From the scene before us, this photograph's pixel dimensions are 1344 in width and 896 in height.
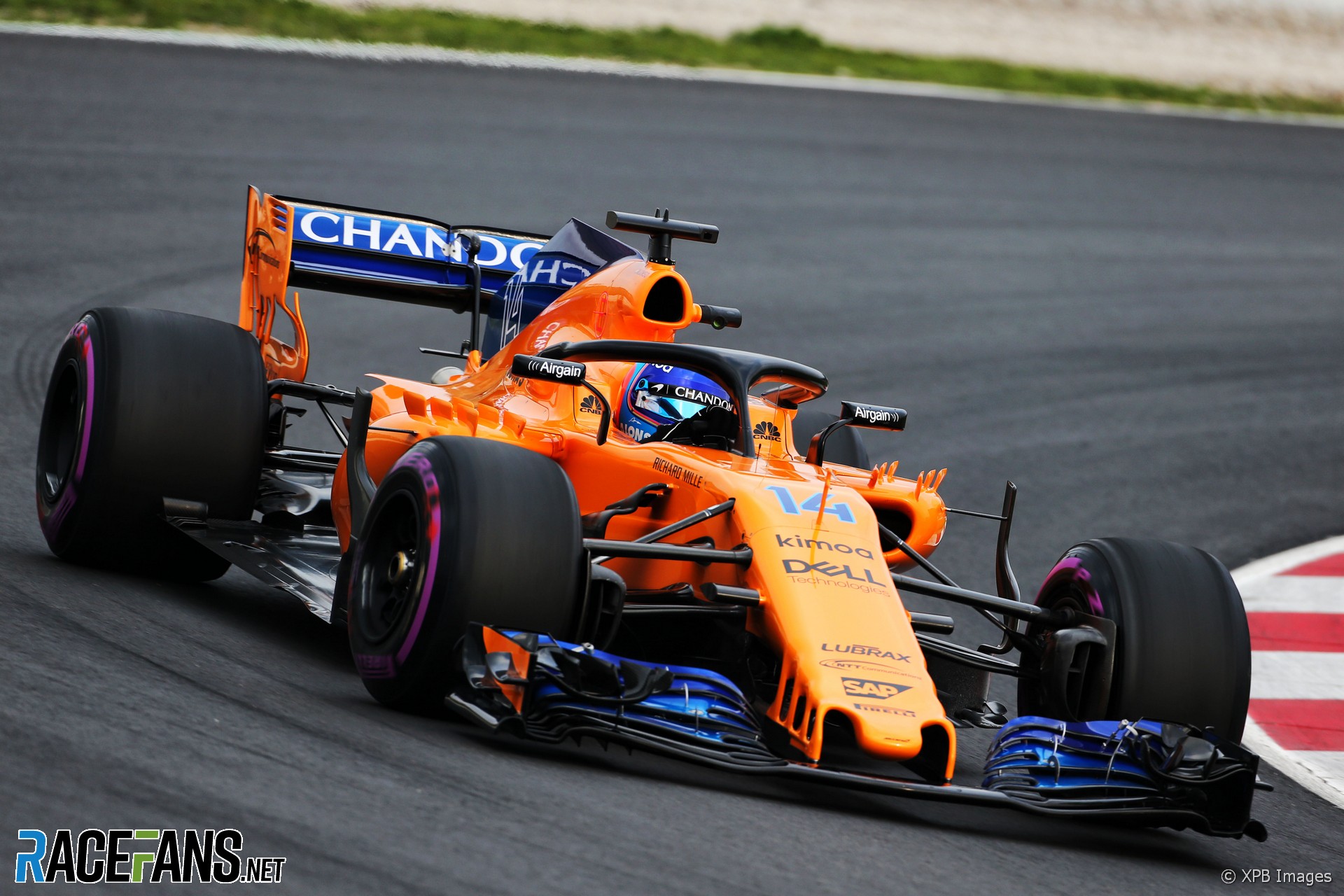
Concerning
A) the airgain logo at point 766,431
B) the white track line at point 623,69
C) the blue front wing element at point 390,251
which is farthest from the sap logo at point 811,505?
the white track line at point 623,69

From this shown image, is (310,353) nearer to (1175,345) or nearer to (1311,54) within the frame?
(1175,345)

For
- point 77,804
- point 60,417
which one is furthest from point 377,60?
point 77,804

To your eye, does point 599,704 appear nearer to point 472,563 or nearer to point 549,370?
point 472,563

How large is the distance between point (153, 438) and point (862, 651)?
3001 mm

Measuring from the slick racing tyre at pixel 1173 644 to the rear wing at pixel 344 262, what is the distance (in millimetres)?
3745

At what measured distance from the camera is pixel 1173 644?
557cm

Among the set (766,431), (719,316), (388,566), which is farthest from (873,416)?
(388,566)

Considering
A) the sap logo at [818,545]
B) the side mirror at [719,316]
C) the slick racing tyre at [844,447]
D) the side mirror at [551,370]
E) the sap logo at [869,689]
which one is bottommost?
the sap logo at [869,689]

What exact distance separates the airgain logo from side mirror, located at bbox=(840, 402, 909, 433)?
28 centimetres

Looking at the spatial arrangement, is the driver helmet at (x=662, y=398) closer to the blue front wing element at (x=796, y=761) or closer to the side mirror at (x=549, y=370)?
the side mirror at (x=549, y=370)

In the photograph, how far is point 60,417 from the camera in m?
7.12

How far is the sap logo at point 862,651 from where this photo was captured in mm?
5000

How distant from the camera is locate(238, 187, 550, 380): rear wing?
26.1 ft

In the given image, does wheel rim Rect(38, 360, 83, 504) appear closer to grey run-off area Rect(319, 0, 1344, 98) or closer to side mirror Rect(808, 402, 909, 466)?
side mirror Rect(808, 402, 909, 466)
